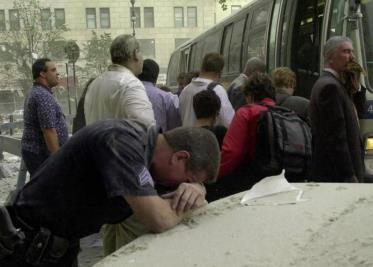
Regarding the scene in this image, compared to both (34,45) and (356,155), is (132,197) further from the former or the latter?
(34,45)

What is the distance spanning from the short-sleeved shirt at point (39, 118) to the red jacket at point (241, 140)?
72.4 inches

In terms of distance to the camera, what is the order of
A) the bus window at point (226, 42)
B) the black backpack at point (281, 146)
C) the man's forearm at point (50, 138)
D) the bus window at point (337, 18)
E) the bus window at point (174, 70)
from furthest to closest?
the bus window at point (174, 70), the bus window at point (226, 42), the bus window at point (337, 18), the man's forearm at point (50, 138), the black backpack at point (281, 146)

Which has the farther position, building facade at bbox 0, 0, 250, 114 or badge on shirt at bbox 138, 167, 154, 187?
building facade at bbox 0, 0, 250, 114

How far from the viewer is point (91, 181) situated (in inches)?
87.2

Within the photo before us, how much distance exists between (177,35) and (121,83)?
55.8m

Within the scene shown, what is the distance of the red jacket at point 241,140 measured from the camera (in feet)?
13.0

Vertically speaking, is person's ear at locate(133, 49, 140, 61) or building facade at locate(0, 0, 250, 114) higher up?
building facade at locate(0, 0, 250, 114)

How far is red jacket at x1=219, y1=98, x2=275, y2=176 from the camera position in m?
3.97

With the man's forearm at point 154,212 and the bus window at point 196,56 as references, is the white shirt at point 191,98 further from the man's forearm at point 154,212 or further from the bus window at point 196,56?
the bus window at point 196,56

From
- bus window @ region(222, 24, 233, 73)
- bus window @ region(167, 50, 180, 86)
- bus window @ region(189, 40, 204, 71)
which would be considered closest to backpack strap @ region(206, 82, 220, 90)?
bus window @ region(222, 24, 233, 73)

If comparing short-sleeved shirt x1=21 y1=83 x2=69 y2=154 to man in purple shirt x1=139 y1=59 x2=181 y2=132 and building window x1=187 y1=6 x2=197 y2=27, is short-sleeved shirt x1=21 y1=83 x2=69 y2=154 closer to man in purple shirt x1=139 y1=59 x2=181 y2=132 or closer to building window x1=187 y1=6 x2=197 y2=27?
man in purple shirt x1=139 y1=59 x2=181 y2=132

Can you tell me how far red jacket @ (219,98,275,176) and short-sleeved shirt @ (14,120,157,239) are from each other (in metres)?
1.74

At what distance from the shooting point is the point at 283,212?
230 cm

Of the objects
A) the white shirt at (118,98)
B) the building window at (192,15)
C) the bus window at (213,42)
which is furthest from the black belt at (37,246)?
the building window at (192,15)
